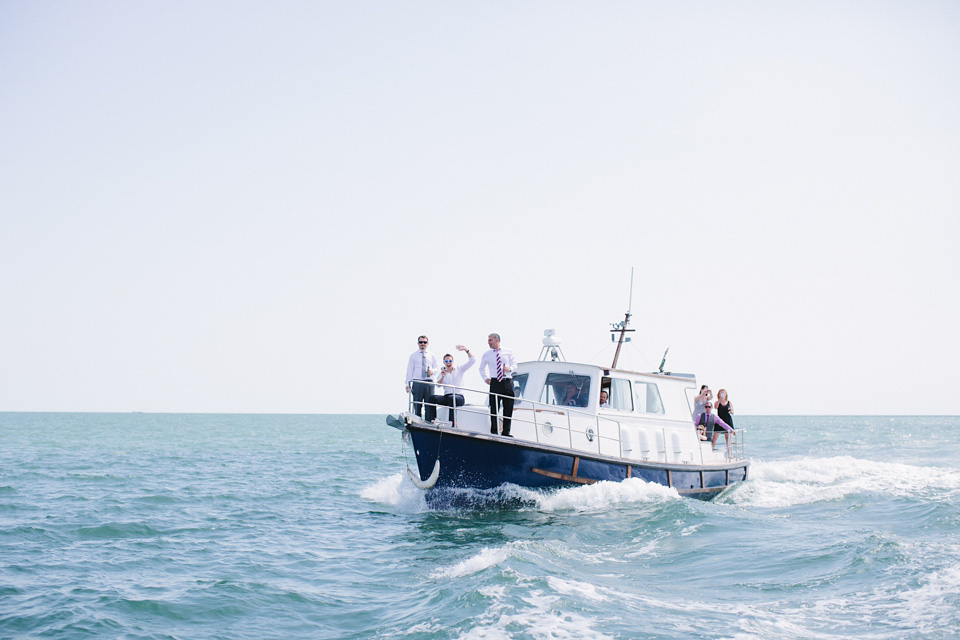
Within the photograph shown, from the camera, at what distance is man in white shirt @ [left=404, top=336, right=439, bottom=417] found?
13000 mm

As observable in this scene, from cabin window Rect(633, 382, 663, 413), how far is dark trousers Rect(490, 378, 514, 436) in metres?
3.45

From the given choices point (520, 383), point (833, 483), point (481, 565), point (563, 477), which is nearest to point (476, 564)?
point (481, 565)

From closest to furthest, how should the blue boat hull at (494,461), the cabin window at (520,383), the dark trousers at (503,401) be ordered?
the blue boat hull at (494,461) < the dark trousers at (503,401) < the cabin window at (520,383)

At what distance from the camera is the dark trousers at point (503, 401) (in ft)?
40.8

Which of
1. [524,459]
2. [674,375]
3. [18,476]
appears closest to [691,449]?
[674,375]

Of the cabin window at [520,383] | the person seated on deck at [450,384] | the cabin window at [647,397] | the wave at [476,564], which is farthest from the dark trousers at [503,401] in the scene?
the cabin window at [647,397]

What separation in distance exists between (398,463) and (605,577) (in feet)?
67.2

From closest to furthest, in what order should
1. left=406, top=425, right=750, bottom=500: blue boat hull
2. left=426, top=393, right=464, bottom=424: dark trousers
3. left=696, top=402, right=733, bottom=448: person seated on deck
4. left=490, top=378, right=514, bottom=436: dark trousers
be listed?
1. left=406, top=425, right=750, bottom=500: blue boat hull
2. left=490, top=378, right=514, bottom=436: dark trousers
3. left=426, top=393, right=464, bottom=424: dark trousers
4. left=696, top=402, right=733, bottom=448: person seated on deck

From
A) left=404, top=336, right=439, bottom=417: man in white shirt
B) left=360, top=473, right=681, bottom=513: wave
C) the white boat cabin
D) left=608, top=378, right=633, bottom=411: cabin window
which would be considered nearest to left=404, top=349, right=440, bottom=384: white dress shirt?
left=404, top=336, right=439, bottom=417: man in white shirt

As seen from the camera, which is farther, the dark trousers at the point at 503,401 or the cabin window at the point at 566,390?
the cabin window at the point at 566,390

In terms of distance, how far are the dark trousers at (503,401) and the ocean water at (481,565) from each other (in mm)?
1185

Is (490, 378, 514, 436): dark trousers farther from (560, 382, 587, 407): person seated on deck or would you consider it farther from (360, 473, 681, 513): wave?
(560, 382, 587, 407): person seated on deck

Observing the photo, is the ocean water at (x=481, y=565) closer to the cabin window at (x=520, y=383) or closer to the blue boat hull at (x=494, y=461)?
the blue boat hull at (x=494, y=461)

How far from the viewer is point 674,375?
52.2 ft
